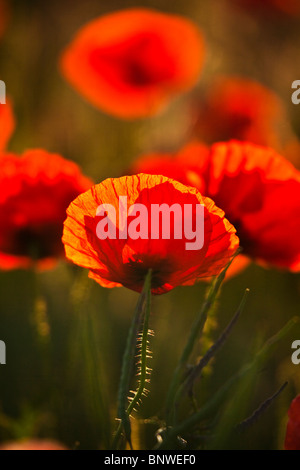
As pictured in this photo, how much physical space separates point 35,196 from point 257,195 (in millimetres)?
183

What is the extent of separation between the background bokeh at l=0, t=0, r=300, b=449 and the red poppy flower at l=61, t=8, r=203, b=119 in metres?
0.05

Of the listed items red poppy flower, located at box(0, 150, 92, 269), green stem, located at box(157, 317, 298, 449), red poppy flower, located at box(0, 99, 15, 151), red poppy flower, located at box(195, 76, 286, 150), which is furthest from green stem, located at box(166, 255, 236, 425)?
red poppy flower, located at box(195, 76, 286, 150)

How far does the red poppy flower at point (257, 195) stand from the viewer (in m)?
0.41

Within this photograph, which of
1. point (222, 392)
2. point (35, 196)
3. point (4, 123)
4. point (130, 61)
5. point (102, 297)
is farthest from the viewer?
point (130, 61)

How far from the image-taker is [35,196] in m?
0.49

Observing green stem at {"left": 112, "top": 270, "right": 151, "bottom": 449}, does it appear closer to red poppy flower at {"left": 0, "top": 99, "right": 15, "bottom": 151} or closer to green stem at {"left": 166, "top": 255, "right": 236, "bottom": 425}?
green stem at {"left": 166, "top": 255, "right": 236, "bottom": 425}

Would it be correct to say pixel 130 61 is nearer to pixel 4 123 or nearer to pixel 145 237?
pixel 4 123

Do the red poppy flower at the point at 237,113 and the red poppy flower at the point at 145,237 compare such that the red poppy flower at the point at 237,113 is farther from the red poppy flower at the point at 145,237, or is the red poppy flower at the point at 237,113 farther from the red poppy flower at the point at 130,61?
the red poppy flower at the point at 145,237

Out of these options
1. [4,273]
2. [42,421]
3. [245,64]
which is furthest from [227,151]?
[245,64]

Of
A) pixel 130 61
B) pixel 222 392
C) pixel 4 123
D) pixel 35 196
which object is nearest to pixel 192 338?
pixel 222 392

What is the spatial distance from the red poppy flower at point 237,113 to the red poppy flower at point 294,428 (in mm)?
553

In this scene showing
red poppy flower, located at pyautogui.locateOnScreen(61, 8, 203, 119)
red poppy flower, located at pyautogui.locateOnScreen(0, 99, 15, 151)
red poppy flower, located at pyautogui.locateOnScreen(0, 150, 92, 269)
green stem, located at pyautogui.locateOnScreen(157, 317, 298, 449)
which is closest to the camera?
green stem, located at pyautogui.locateOnScreen(157, 317, 298, 449)

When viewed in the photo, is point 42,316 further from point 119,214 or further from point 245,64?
point 245,64

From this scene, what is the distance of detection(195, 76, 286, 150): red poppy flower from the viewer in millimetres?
884
